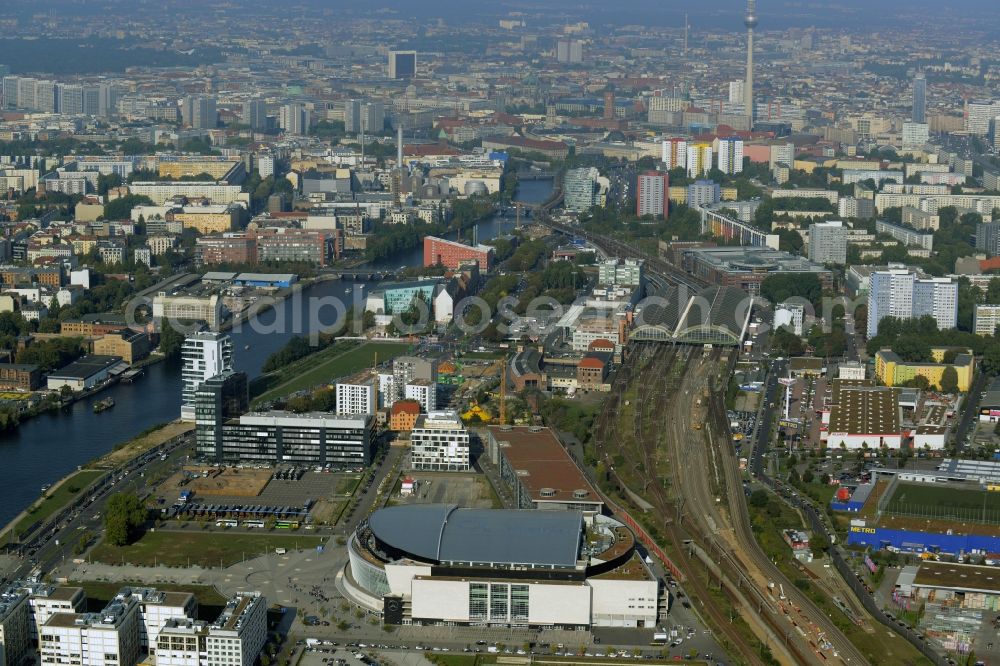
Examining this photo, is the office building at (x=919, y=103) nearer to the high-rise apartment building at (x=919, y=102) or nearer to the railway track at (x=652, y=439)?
the high-rise apartment building at (x=919, y=102)

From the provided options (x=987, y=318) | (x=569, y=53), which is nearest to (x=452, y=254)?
(x=987, y=318)

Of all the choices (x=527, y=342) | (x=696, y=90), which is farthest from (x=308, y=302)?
(x=696, y=90)

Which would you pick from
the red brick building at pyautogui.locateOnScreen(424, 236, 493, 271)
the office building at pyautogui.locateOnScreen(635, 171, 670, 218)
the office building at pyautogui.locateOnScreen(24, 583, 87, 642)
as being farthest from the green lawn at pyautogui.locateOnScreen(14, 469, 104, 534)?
the office building at pyautogui.locateOnScreen(635, 171, 670, 218)

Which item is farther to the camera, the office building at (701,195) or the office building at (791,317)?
the office building at (701,195)

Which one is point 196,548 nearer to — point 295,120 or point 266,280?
point 266,280

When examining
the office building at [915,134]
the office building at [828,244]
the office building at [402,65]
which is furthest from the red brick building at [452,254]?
the office building at [402,65]
